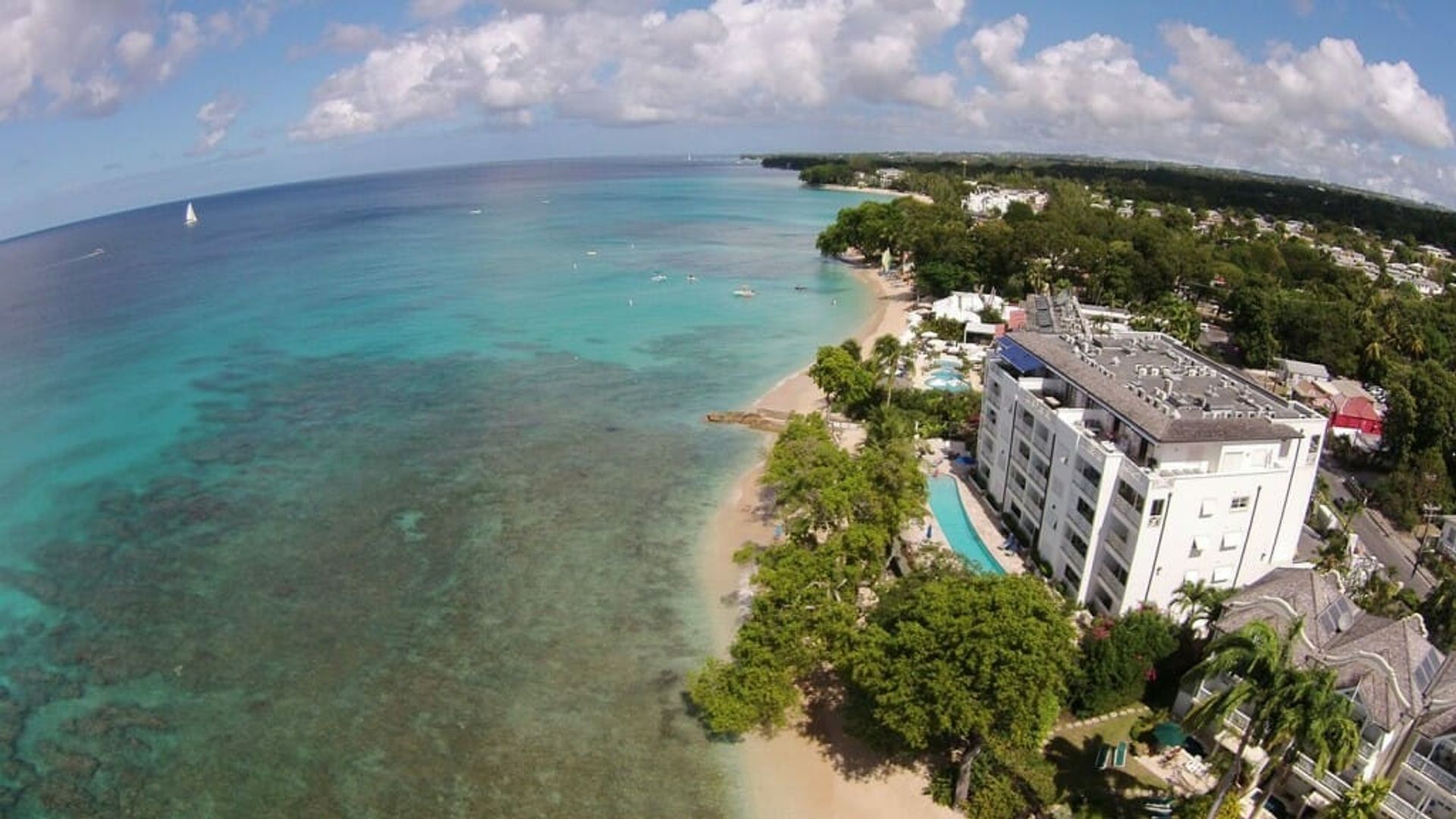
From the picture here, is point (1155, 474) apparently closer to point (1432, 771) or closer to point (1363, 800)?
point (1432, 771)

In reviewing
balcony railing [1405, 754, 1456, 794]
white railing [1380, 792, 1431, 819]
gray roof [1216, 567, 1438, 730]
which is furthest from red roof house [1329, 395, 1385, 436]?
white railing [1380, 792, 1431, 819]

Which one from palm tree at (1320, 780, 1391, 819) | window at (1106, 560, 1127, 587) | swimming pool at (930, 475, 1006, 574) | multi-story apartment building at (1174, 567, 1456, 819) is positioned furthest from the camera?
swimming pool at (930, 475, 1006, 574)

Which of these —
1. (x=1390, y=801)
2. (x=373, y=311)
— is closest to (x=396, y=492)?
(x=1390, y=801)

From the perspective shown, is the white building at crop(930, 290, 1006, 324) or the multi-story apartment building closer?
the multi-story apartment building

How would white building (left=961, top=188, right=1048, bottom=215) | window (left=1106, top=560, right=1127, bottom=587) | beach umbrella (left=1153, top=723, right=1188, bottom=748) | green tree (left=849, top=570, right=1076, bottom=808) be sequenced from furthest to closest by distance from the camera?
white building (left=961, top=188, right=1048, bottom=215) → window (left=1106, top=560, right=1127, bottom=587) → beach umbrella (left=1153, top=723, right=1188, bottom=748) → green tree (left=849, top=570, right=1076, bottom=808)

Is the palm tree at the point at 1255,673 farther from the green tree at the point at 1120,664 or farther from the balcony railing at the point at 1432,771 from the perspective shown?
the green tree at the point at 1120,664

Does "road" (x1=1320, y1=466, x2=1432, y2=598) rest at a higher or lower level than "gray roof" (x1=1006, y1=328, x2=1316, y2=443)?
lower

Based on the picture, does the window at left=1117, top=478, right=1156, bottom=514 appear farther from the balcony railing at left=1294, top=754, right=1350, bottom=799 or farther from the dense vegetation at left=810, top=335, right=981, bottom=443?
the dense vegetation at left=810, top=335, right=981, bottom=443
